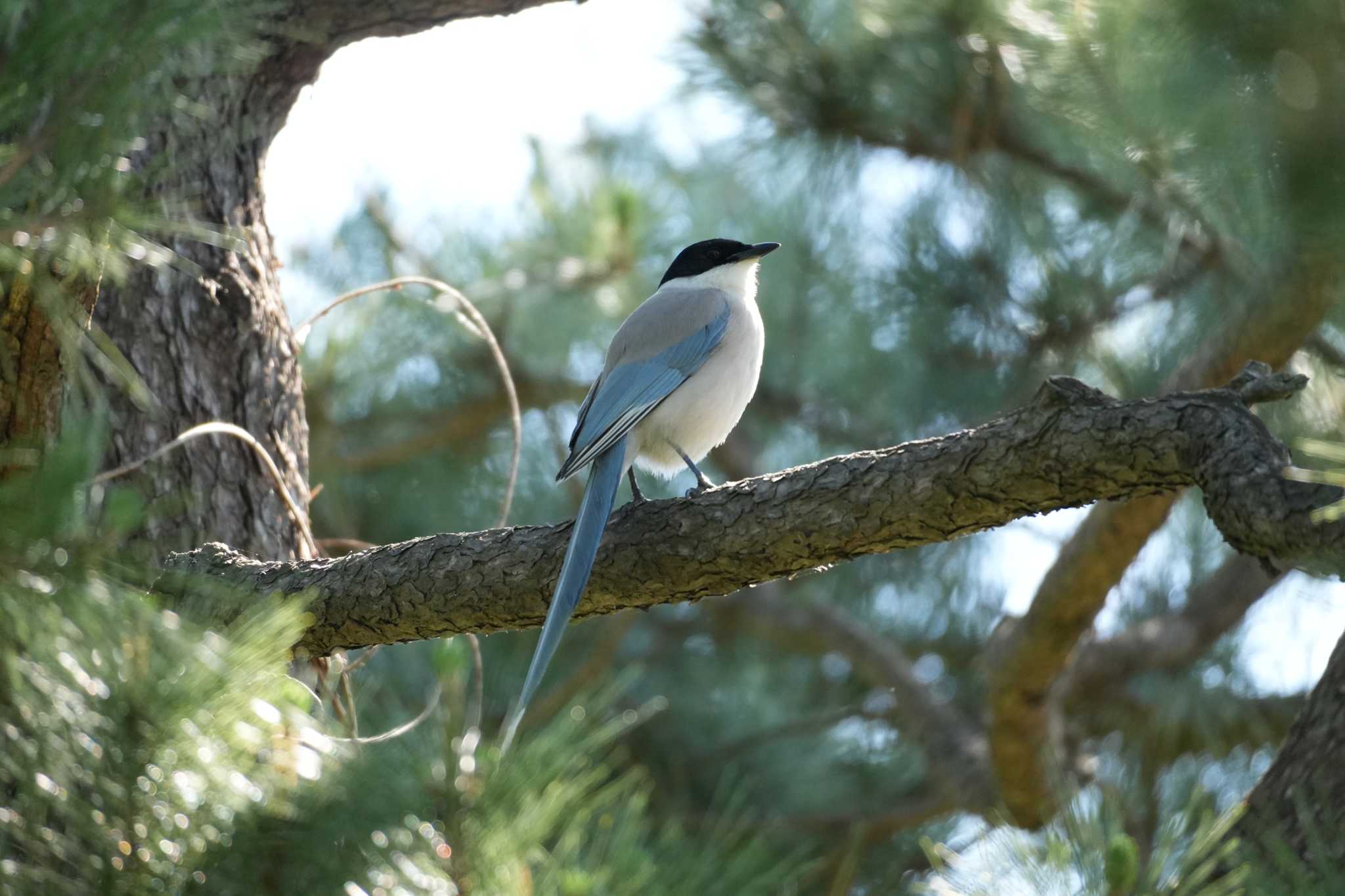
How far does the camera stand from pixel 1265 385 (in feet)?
5.66

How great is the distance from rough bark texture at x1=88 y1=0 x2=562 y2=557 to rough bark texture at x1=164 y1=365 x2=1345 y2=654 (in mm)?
229

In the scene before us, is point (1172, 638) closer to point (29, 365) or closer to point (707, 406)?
point (707, 406)

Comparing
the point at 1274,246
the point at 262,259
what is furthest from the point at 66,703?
the point at 1274,246

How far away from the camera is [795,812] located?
210 inches

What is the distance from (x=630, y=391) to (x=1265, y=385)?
1.63 meters

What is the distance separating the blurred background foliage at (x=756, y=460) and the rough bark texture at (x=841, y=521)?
0.77 feet

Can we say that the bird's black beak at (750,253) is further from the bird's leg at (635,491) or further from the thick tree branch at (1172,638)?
the thick tree branch at (1172,638)

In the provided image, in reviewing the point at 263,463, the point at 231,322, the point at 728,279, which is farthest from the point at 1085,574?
the point at 231,322

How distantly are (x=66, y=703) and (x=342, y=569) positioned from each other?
4.21 feet

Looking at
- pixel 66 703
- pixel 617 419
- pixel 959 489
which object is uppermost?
pixel 66 703

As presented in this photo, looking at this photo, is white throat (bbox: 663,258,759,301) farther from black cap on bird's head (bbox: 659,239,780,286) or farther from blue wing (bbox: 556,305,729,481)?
blue wing (bbox: 556,305,729,481)

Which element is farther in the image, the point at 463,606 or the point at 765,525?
the point at 463,606

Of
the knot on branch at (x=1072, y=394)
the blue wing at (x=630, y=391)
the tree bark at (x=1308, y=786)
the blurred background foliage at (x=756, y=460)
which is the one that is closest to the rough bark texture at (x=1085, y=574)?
the blurred background foliage at (x=756, y=460)

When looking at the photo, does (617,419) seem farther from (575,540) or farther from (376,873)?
(376,873)
